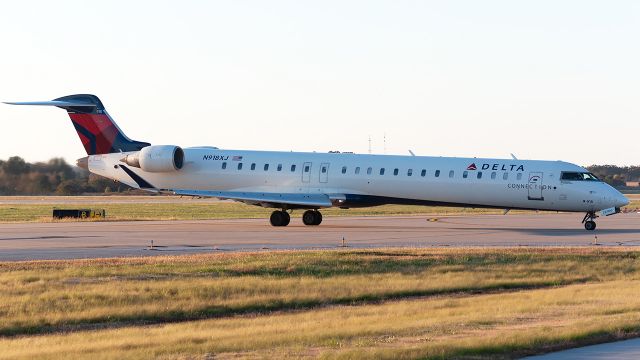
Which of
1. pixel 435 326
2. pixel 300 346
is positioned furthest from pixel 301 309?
pixel 300 346

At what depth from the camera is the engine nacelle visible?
144ft

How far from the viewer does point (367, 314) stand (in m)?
16.8

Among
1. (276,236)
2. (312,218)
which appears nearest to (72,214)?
(312,218)

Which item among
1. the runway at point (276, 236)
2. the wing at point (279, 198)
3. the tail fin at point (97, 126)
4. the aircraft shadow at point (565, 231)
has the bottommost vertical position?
the runway at point (276, 236)

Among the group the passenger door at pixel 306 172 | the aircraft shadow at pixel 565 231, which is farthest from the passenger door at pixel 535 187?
the passenger door at pixel 306 172

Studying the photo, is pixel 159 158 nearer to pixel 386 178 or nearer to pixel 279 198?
pixel 279 198

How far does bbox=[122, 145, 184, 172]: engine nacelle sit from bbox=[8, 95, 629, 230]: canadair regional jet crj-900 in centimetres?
4

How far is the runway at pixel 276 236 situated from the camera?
2990cm

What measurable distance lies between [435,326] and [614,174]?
513 feet

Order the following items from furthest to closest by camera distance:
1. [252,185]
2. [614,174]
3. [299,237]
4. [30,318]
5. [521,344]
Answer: [614,174] → [252,185] → [299,237] → [30,318] → [521,344]

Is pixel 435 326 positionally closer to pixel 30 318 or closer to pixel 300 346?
pixel 300 346

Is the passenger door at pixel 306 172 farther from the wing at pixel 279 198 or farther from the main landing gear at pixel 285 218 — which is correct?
the main landing gear at pixel 285 218

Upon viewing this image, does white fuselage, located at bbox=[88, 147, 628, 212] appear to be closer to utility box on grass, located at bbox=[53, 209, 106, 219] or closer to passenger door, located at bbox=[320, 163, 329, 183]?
passenger door, located at bbox=[320, 163, 329, 183]

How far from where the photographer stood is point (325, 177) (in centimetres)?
4231
